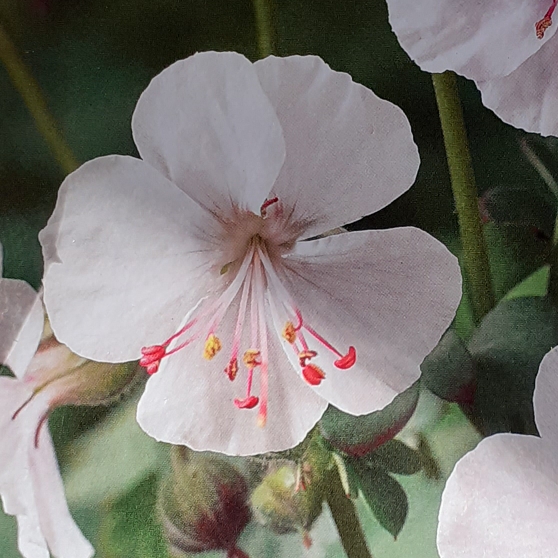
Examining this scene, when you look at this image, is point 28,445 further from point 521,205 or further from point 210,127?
point 521,205

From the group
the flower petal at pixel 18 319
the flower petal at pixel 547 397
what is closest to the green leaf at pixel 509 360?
the flower petal at pixel 547 397

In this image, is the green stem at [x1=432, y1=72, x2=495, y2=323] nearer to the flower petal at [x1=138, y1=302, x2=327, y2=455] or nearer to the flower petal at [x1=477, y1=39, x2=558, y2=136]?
the flower petal at [x1=477, y1=39, x2=558, y2=136]

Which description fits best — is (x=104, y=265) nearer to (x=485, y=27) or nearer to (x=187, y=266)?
(x=187, y=266)

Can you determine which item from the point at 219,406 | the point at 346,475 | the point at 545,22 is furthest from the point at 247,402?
the point at 545,22

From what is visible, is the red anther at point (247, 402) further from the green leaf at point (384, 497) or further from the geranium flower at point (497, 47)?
the geranium flower at point (497, 47)

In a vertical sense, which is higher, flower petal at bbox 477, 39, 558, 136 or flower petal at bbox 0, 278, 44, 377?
flower petal at bbox 477, 39, 558, 136

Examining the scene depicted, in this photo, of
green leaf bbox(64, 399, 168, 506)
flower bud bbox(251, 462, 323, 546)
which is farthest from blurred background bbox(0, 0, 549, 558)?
flower bud bbox(251, 462, 323, 546)

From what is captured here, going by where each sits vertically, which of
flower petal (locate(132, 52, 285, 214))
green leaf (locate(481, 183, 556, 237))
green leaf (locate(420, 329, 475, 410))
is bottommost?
green leaf (locate(420, 329, 475, 410))

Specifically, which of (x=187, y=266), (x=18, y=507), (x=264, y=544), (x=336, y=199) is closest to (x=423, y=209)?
(x=336, y=199)
